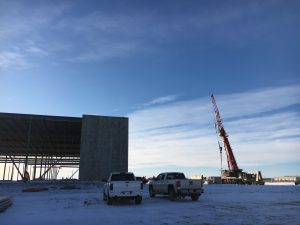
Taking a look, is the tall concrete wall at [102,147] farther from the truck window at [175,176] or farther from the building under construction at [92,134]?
the truck window at [175,176]

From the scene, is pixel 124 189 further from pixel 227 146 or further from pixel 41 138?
pixel 227 146

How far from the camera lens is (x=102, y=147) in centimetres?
4988

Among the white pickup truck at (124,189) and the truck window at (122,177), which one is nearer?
the white pickup truck at (124,189)

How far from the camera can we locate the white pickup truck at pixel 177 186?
854 inches

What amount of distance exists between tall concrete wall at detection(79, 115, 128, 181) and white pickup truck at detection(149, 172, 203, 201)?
26.3 metres

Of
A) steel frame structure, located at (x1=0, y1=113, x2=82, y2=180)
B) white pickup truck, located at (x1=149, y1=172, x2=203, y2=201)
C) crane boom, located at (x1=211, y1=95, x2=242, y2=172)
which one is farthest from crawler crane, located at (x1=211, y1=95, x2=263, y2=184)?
white pickup truck, located at (x1=149, y1=172, x2=203, y2=201)

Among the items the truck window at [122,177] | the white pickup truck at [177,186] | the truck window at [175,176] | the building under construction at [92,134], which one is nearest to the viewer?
the truck window at [122,177]

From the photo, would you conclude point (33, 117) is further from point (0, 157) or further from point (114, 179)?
point (0, 157)

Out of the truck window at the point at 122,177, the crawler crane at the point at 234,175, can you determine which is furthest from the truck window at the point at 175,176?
the crawler crane at the point at 234,175

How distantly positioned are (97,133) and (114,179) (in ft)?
100

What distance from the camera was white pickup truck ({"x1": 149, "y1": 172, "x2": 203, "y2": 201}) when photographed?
71.2 feet

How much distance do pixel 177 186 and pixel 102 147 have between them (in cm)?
2937

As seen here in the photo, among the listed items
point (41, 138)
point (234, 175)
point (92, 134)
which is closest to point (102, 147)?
point (92, 134)

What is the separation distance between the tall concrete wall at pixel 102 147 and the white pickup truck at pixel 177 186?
26329mm
